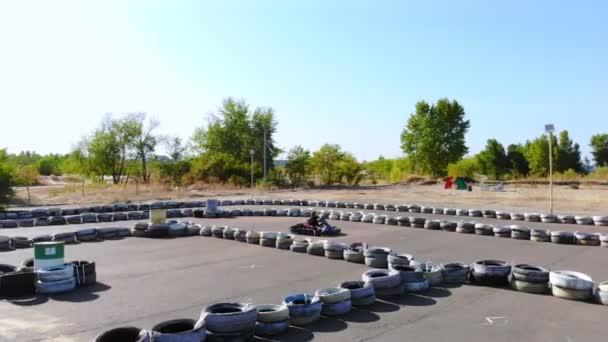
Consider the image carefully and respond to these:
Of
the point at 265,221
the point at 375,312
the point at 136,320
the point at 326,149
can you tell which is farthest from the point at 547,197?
the point at 136,320

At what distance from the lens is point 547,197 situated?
25.3 metres

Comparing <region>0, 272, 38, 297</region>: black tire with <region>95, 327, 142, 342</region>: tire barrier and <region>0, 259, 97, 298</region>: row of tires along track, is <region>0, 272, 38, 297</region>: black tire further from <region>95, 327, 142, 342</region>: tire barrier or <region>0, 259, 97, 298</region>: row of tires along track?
<region>95, 327, 142, 342</region>: tire barrier

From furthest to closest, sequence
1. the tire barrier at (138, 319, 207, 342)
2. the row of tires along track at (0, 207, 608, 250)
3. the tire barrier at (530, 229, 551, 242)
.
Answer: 1. the tire barrier at (530, 229, 551, 242)
2. the row of tires along track at (0, 207, 608, 250)
3. the tire barrier at (138, 319, 207, 342)

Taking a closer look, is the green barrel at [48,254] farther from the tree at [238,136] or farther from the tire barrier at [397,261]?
the tree at [238,136]

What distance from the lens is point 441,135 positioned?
47.9 metres

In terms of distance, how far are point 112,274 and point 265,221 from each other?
8.76 metres

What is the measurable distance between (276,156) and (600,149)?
35786mm

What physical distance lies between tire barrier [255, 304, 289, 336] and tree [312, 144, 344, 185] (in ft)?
118

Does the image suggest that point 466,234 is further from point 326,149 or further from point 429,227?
point 326,149

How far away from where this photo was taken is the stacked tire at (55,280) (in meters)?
7.42

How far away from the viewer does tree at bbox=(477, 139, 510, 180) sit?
5059 cm

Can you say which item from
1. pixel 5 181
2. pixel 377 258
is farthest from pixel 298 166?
pixel 377 258

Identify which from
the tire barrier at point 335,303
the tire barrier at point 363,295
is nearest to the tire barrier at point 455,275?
the tire barrier at point 363,295

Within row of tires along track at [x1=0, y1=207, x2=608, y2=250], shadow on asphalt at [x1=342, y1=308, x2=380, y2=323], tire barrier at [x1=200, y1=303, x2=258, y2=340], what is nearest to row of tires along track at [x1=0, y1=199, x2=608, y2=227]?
row of tires along track at [x1=0, y1=207, x2=608, y2=250]
